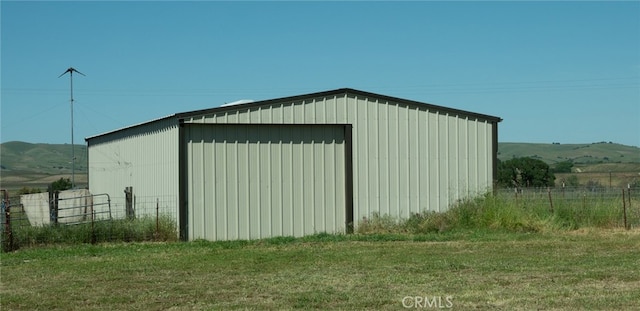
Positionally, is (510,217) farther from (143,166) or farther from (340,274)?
(143,166)

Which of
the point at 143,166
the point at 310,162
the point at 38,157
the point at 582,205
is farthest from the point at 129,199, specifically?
the point at 38,157

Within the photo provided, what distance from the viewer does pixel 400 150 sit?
23.8m

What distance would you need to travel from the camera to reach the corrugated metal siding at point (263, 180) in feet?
72.9

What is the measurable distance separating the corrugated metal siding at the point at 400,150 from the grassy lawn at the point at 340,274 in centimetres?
263

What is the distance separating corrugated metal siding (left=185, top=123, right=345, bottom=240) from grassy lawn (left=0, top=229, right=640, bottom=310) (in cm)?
163

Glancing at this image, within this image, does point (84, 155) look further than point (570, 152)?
Yes

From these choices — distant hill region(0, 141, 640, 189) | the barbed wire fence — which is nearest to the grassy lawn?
the barbed wire fence

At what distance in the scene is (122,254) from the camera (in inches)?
728

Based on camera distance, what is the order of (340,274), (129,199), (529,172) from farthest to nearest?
1. (529,172)
2. (129,199)
3. (340,274)

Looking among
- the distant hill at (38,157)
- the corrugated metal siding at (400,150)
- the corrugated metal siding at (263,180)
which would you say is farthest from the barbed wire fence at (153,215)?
the distant hill at (38,157)

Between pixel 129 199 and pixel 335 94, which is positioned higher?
pixel 335 94

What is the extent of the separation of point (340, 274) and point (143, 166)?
38.6 ft

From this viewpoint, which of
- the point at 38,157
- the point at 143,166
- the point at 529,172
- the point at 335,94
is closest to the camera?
the point at 335,94

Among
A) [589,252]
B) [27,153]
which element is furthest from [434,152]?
[27,153]
